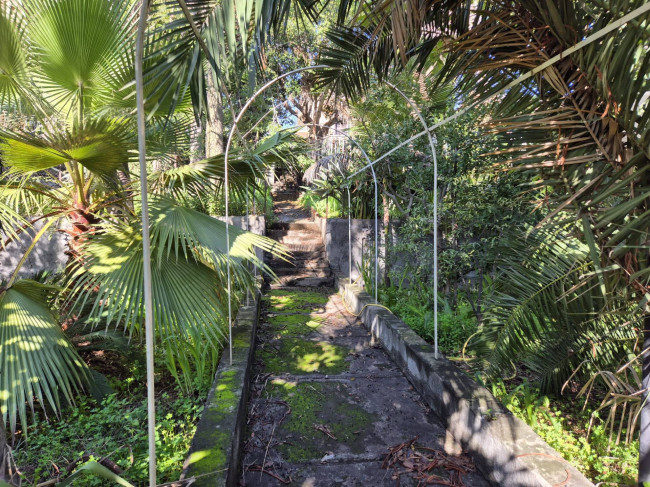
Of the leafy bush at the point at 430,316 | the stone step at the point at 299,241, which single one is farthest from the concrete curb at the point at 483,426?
the stone step at the point at 299,241

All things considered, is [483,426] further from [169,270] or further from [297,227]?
[297,227]

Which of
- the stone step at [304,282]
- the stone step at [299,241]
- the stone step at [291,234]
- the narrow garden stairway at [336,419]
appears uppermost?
the stone step at [291,234]

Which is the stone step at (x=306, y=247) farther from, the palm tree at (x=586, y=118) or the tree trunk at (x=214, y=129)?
the palm tree at (x=586, y=118)

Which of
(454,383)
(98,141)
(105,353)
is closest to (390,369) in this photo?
(454,383)

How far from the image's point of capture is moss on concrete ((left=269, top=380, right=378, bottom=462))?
250 cm

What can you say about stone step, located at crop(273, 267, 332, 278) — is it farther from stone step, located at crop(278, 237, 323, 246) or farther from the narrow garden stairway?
the narrow garden stairway

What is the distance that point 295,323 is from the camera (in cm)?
509

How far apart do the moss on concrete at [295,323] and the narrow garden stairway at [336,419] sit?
0.01 meters

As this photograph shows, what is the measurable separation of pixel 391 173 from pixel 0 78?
454 centimetres

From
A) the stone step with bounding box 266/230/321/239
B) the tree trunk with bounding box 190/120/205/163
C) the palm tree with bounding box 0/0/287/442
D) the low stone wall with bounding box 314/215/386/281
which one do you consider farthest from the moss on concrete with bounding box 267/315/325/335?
the stone step with bounding box 266/230/321/239

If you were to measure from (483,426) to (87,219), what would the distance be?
3.39 metres

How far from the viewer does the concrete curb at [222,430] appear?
6.01ft

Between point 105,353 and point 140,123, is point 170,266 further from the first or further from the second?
point 140,123

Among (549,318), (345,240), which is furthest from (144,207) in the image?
(345,240)
